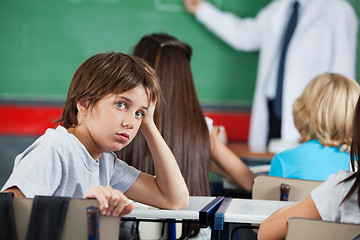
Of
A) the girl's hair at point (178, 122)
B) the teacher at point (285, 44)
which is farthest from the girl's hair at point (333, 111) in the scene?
the teacher at point (285, 44)

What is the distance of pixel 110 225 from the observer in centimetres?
101

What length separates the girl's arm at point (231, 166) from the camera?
220 cm

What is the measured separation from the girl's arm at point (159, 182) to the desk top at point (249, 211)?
0.51 ft

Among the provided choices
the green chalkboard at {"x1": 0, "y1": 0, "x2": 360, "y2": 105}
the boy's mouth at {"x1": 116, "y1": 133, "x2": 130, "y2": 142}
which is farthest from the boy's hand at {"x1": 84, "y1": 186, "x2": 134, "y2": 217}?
the green chalkboard at {"x1": 0, "y1": 0, "x2": 360, "y2": 105}

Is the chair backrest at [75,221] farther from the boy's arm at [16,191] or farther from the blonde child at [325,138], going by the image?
the blonde child at [325,138]

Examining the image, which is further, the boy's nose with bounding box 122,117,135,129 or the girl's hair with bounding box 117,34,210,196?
the girl's hair with bounding box 117,34,210,196

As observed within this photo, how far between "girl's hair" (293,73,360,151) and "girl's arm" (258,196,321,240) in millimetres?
927

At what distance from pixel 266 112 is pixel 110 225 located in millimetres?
3992

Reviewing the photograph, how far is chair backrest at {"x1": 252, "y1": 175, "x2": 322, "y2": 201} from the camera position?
1550 millimetres

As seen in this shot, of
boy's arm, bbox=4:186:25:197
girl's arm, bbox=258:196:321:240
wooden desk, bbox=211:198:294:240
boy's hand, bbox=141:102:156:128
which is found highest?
boy's hand, bbox=141:102:156:128

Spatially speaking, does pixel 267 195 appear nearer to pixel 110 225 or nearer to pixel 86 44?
pixel 110 225

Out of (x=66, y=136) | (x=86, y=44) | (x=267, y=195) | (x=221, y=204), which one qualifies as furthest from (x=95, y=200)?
(x=86, y=44)

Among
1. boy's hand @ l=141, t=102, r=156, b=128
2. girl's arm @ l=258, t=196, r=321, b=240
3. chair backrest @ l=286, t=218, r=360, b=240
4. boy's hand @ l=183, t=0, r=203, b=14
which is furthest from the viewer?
boy's hand @ l=183, t=0, r=203, b=14

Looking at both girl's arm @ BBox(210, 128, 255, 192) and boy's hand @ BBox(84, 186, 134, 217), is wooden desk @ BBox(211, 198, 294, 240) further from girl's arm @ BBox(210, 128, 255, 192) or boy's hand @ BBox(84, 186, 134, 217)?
girl's arm @ BBox(210, 128, 255, 192)
